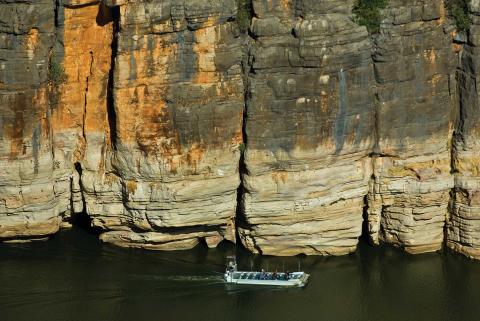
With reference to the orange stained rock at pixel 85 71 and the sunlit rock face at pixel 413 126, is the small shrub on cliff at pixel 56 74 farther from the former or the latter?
the sunlit rock face at pixel 413 126

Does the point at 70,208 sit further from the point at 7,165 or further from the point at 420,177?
the point at 420,177

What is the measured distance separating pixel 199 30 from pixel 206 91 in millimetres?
1840

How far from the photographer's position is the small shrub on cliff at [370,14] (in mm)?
32406

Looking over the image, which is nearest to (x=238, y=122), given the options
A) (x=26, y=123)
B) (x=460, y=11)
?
(x=26, y=123)

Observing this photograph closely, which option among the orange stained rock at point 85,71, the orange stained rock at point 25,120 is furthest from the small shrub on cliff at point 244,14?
the orange stained rock at point 25,120

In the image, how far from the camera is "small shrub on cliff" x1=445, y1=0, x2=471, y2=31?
32.9 m

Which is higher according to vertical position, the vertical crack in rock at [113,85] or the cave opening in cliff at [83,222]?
the vertical crack in rock at [113,85]

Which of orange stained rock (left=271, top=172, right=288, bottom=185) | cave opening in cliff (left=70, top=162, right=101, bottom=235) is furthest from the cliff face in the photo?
Result: cave opening in cliff (left=70, top=162, right=101, bottom=235)

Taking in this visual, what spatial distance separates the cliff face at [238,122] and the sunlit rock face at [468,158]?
5 centimetres

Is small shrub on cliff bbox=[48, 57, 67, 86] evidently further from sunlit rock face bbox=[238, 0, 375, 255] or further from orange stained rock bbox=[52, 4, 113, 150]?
sunlit rock face bbox=[238, 0, 375, 255]

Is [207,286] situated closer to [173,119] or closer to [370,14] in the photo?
[173,119]

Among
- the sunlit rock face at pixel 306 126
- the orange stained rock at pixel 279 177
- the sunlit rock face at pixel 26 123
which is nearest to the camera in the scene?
the sunlit rock face at pixel 26 123

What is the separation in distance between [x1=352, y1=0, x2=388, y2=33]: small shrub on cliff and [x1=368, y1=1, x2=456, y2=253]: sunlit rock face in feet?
0.69

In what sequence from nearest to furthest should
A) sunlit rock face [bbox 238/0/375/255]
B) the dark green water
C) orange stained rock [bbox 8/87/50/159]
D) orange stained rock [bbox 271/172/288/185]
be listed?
1. the dark green water
2. sunlit rock face [bbox 238/0/375/255]
3. orange stained rock [bbox 8/87/50/159]
4. orange stained rock [bbox 271/172/288/185]
